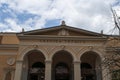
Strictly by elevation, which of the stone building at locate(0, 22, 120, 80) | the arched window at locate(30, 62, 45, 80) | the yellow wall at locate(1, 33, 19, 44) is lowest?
the arched window at locate(30, 62, 45, 80)

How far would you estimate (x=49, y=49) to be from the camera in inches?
995

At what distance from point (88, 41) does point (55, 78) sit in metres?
6.26

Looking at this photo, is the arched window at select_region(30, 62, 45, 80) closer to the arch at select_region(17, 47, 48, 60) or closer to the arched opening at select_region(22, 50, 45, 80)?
the arched opening at select_region(22, 50, 45, 80)

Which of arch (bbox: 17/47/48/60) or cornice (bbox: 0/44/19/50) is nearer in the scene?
arch (bbox: 17/47/48/60)

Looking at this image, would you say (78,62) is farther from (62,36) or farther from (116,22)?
(116,22)

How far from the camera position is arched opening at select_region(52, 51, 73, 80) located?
90.1 feet

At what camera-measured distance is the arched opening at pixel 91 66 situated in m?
26.4

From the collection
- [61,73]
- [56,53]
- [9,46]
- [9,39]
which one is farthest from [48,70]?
[9,39]

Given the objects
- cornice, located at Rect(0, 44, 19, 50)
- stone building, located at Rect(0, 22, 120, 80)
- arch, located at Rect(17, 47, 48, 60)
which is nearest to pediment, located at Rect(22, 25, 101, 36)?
stone building, located at Rect(0, 22, 120, 80)

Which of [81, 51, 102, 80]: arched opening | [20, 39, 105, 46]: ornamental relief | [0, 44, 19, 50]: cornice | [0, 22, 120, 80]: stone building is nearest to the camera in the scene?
[0, 22, 120, 80]: stone building

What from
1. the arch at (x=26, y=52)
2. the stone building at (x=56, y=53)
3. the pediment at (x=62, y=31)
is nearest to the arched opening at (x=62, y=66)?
the stone building at (x=56, y=53)

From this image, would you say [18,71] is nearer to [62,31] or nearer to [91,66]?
[62,31]

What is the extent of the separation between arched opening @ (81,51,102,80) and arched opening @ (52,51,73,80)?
1.65m

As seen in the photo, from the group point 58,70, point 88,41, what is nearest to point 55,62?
point 58,70
